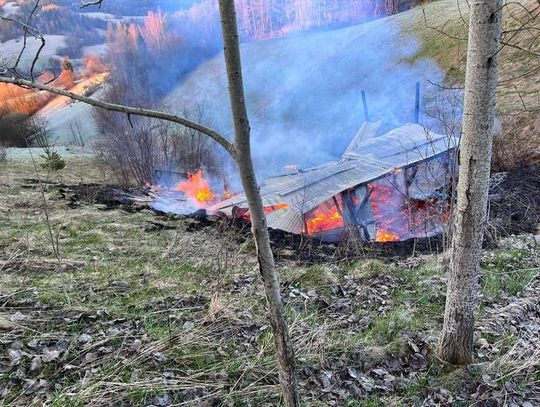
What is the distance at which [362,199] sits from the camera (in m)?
10.5

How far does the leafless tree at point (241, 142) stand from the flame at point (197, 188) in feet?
37.1

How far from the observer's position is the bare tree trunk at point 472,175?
2.66 m

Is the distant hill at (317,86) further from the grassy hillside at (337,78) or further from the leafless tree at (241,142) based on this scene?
the leafless tree at (241,142)

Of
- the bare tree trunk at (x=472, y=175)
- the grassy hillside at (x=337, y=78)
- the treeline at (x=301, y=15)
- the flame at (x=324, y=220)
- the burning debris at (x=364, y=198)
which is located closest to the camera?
the bare tree trunk at (x=472, y=175)

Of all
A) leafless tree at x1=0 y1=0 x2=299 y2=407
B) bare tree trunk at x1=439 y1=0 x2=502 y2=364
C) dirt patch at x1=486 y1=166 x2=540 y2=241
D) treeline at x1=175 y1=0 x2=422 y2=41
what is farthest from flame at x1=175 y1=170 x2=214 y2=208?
treeline at x1=175 y1=0 x2=422 y2=41

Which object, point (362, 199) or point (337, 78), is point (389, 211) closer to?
point (362, 199)

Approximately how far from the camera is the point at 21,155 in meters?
24.0

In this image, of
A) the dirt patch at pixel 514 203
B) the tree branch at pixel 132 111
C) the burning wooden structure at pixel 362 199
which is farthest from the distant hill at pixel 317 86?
the tree branch at pixel 132 111

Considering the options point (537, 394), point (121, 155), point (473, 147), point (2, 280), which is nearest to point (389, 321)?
point (537, 394)

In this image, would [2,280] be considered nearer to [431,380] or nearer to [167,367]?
[167,367]

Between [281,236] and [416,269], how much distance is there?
12.6ft

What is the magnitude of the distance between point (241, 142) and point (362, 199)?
892 cm

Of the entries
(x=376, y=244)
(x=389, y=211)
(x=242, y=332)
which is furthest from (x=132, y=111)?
(x=389, y=211)

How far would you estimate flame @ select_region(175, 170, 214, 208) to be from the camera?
14273 millimetres
